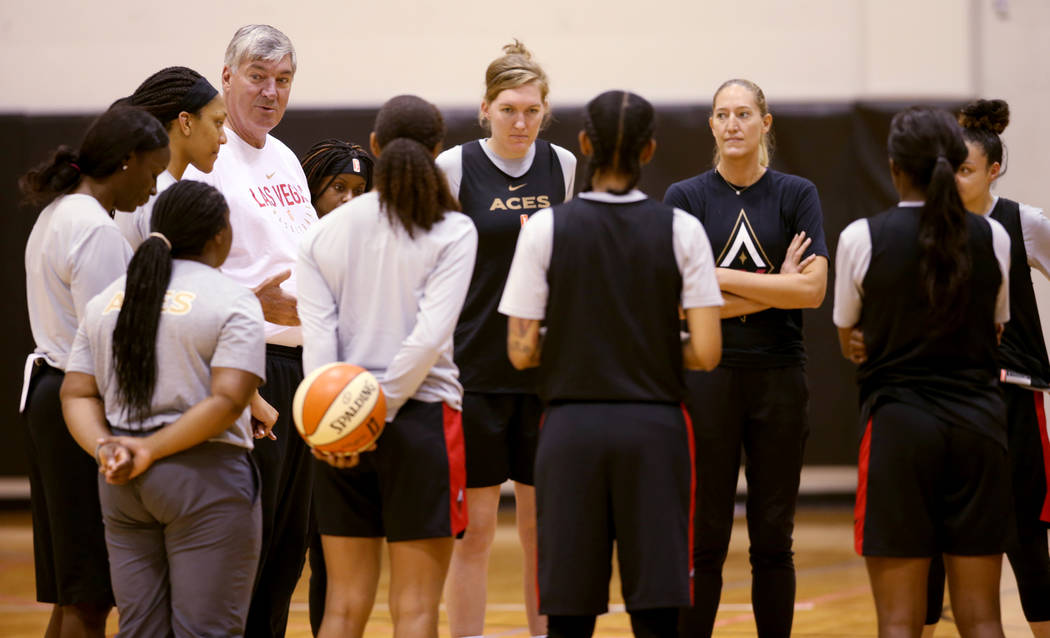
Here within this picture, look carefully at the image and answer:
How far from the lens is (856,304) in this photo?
9.66ft

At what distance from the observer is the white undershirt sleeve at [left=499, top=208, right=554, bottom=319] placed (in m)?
2.78

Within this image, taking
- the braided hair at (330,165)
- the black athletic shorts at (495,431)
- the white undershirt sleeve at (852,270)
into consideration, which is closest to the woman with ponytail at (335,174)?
the braided hair at (330,165)

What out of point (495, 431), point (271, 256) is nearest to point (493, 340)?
point (495, 431)

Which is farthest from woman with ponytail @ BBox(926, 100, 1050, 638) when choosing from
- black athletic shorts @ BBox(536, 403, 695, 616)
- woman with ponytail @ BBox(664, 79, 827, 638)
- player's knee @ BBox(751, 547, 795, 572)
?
black athletic shorts @ BBox(536, 403, 695, 616)

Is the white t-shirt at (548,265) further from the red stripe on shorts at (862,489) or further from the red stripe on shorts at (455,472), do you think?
the red stripe on shorts at (862,489)

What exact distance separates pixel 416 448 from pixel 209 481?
558 millimetres

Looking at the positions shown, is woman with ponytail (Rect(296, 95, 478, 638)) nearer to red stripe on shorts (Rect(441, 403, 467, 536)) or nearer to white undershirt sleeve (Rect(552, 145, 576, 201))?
red stripe on shorts (Rect(441, 403, 467, 536))

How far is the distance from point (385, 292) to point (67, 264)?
3.11 feet

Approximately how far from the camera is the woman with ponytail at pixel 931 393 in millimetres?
2824

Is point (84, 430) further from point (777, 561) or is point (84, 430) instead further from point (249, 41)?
point (777, 561)

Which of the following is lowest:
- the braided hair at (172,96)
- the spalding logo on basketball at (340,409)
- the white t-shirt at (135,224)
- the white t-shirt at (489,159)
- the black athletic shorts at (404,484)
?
the black athletic shorts at (404,484)

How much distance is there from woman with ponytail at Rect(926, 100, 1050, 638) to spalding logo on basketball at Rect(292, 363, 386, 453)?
7.21ft

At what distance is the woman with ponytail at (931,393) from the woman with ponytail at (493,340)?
4.15 ft

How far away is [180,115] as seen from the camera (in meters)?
3.59
